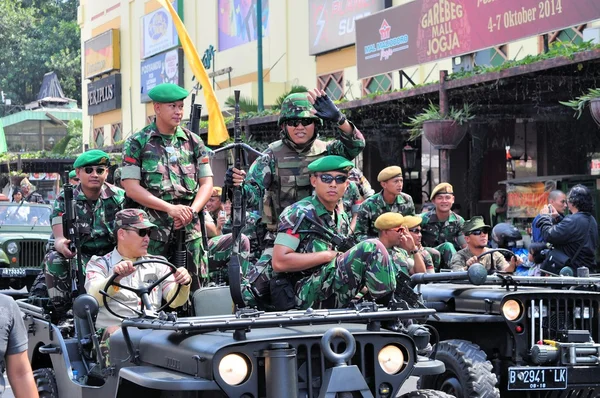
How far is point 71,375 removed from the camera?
21.9 ft

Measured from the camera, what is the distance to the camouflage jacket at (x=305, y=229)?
6.68 m

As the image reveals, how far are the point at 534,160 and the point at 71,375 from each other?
1554cm

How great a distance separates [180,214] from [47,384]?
1.42 metres

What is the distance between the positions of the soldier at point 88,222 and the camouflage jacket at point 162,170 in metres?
0.51

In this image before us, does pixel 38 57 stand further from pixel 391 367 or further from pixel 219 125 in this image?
pixel 391 367

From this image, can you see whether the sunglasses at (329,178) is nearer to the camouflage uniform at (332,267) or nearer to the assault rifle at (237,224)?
the camouflage uniform at (332,267)

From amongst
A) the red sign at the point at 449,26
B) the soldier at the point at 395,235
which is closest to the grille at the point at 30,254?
the red sign at the point at 449,26

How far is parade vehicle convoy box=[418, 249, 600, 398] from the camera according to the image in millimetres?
7320

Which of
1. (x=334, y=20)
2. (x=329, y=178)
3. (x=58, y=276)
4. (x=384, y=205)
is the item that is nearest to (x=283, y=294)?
(x=329, y=178)

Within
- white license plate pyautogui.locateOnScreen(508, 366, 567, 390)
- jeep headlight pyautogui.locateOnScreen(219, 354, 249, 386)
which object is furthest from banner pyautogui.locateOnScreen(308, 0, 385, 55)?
jeep headlight pyautogui.locateOnScreen(219, 354, 249, 386)

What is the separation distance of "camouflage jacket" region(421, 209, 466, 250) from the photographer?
0.88m

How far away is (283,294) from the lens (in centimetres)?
678

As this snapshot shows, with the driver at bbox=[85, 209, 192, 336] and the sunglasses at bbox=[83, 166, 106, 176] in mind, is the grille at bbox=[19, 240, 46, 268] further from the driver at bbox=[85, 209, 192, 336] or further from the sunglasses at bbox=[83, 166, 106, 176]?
the driver at bbox=[85, 209, 192, 336]

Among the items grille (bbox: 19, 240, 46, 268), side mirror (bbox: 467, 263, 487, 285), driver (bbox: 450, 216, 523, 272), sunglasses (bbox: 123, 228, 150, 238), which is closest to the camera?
sunglasses (bbox: 123, 228, 150, 238)
